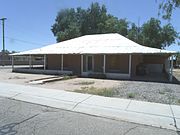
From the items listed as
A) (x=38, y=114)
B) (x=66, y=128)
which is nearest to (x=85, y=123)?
(x=66, y=128)

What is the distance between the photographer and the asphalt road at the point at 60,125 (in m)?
5.47

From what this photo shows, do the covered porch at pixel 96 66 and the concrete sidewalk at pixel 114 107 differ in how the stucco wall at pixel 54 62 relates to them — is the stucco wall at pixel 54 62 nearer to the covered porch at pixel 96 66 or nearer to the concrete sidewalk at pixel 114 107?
the covered porch at pixel 96 66

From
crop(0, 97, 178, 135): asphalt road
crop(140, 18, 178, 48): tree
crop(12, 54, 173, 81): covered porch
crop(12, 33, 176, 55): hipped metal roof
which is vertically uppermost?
crop(140, 18, 178, 48): tree

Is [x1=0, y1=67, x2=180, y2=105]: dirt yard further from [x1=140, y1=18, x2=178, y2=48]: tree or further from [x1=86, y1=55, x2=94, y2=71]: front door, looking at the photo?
[x1=140, y1=18, x2=178, y2=48]: tree

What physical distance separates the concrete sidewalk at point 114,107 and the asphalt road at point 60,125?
537mm

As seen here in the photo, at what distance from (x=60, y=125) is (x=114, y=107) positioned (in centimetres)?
276

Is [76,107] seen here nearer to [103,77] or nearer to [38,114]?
[38,114]

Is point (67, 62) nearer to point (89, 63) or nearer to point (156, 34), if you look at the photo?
point (89, 63)

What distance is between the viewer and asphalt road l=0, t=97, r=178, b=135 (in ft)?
17.9

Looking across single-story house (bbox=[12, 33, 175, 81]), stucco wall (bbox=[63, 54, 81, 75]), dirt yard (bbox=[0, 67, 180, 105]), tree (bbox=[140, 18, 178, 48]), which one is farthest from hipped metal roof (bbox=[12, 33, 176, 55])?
tree (bbox=[140, 18, 178, 48])

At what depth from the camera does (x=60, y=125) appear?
598cm

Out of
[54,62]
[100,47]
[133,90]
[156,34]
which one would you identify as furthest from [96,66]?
[156,34]

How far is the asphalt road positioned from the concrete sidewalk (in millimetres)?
537

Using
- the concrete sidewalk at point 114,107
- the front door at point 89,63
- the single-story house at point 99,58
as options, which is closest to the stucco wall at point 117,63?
the single-story house at point 99,58
